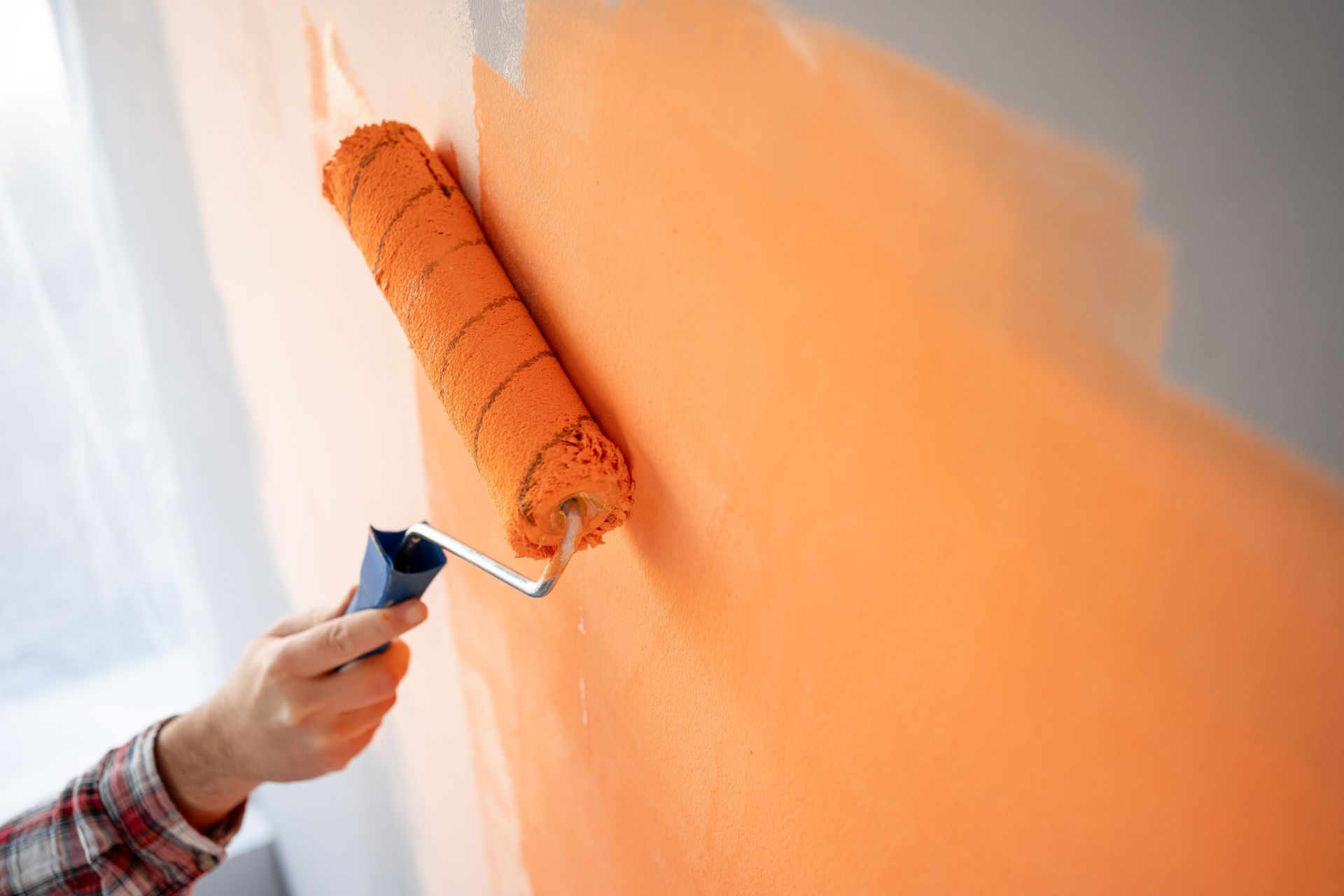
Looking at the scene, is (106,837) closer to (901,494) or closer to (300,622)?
(300,622)

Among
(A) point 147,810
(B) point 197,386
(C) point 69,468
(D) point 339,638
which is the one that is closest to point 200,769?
(A) point 147,810

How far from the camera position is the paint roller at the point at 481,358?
52 centimetres

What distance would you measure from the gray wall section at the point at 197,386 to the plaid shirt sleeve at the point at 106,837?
0.30m

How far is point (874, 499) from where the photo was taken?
39 cm

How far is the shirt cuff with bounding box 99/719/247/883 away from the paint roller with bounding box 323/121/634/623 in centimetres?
53

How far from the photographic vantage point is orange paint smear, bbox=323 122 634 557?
20.4 inches

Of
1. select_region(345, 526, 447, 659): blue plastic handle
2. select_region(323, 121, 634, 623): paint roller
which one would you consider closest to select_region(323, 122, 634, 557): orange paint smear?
select_region(323, 121, 634, 623): paint roller

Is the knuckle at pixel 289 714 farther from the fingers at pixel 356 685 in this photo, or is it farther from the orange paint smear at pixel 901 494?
the orange paint smear at pixel 901 494

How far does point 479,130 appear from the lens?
0.60 meters

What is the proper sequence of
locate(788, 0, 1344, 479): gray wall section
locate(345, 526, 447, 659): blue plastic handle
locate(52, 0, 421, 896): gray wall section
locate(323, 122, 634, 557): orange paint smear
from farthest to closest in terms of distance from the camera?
1. locate(52, 0, 421, 896): gray wall section
2. locate(345, 526, 447, 659): blue plastic handle
3. locate(323, 122, 634, 557): orange paint smear
4. locate(788, 0, 1344, 479): gray wall section

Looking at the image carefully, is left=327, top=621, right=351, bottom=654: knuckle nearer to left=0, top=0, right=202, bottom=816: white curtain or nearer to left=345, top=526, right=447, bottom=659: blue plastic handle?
left=345, top=526, right=447, bottom=659: blue plastic handle

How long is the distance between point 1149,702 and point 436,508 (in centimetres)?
65

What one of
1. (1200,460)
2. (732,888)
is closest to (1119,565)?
(1200,460)

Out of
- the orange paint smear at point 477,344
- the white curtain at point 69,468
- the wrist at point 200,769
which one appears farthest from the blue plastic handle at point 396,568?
the white curtain at point 69,468
